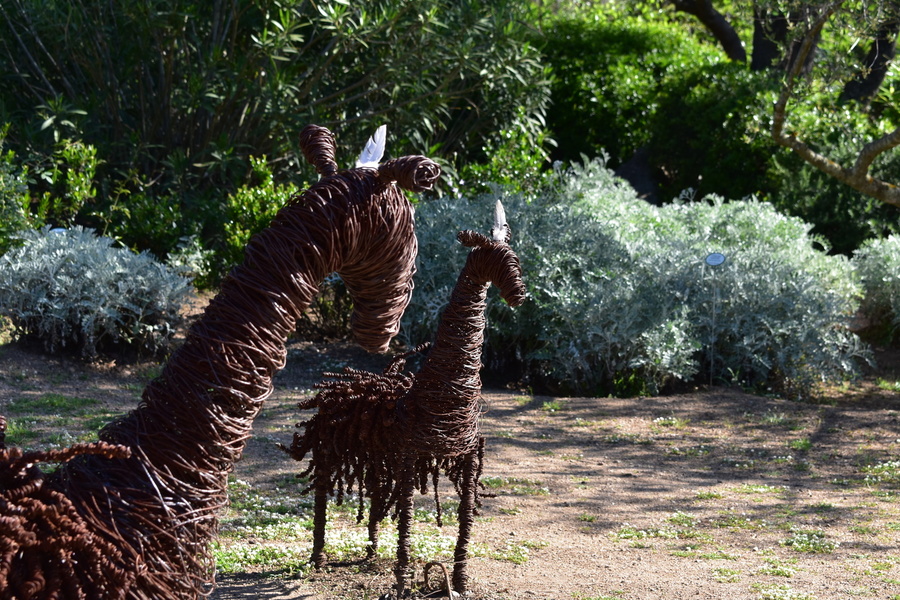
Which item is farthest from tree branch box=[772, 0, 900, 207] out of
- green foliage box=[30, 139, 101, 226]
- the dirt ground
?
green foliage box=[30, 139, 101, 226]

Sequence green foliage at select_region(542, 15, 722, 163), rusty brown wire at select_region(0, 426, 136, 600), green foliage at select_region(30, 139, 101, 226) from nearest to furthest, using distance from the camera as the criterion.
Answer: rusty brown wire at select_region(0, 426, 136, 600)
green foliage at select_region(30, 139, 101, 226)
green foliage at select_region(542, 15, 722, 163)

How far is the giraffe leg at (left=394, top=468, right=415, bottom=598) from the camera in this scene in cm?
338

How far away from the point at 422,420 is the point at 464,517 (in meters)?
0.48

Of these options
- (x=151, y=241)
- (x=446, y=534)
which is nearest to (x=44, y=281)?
(x=151, y=241)

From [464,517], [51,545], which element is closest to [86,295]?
[464,517]

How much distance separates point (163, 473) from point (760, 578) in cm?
311

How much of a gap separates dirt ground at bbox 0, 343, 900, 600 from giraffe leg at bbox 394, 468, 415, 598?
39 centimetres

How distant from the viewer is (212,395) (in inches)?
78.2

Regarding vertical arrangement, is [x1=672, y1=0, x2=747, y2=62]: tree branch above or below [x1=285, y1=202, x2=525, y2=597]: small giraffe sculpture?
above

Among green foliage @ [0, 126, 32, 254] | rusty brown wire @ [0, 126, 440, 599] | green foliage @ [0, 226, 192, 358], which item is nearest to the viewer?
rusty brown wire @ [0, 126, 440, 599]

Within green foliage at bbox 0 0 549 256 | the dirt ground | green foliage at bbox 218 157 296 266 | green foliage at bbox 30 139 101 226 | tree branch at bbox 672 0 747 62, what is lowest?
the dirt ground

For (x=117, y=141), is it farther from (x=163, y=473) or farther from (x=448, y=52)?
(x=163, y=473)

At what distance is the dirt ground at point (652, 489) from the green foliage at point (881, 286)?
3.77 ft

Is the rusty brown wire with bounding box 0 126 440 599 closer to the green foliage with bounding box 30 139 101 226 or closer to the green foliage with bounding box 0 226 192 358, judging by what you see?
the green foliage with bounding box 0 226 192 358
